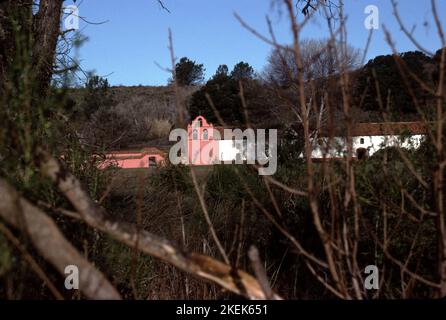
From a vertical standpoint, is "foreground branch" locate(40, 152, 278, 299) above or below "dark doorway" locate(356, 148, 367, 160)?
below

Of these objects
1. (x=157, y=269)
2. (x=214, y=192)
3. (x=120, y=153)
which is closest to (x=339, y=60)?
(x=157, y=269)

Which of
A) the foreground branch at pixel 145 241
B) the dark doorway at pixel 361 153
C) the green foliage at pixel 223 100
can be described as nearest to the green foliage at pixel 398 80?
the dark doorway at pixel 361 153

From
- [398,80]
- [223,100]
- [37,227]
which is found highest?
[223,100]

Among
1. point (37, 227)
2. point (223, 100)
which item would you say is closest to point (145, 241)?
point (37, 227)

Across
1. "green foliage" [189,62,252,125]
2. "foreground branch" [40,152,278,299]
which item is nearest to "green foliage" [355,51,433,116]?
"foreground branch" [40,152,278,299]

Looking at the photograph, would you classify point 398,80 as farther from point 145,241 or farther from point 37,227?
point 37,227

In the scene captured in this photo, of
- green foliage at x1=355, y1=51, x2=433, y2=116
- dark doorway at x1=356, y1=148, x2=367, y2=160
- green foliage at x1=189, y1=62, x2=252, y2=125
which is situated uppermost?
green foliage at x1=189, y1=62, x2=252, y2=125

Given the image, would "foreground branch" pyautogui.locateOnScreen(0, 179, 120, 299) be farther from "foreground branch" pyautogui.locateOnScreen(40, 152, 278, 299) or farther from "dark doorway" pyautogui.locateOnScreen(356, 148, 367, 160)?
"dark doorway" pyautogui.locateOnScreen(356, 148, 367, 160)

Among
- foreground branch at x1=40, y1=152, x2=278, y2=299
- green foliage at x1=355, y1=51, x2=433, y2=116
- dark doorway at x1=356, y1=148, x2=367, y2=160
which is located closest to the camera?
foreground branch at x1=40, y1=152, x2=278, y2=299

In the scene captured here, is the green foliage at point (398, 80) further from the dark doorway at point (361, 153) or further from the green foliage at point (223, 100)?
the green foliage at point (223, 100)

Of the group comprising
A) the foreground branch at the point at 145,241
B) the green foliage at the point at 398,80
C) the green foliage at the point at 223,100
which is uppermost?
the green foliage at the point at 223,100

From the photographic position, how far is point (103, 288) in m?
2.31
